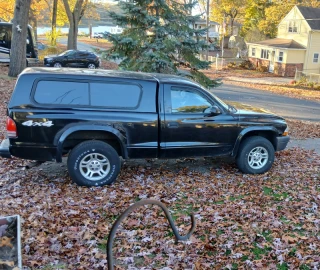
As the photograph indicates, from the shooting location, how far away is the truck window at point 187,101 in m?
6.39

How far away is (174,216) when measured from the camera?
500 centimetres

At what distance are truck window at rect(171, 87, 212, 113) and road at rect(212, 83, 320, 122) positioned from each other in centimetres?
1197

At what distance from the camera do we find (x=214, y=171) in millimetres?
7090

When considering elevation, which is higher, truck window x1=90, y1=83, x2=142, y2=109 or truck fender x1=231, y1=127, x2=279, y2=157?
truck window x1=90, y1=83, x2=142, y2=109

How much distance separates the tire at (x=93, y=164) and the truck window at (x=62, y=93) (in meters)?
0.74

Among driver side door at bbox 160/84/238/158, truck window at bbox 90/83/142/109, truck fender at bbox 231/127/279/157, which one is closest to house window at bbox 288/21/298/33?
truck fender at bbox 231/127/279/157

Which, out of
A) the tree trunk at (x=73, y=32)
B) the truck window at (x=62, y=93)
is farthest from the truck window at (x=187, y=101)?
the tree trunk at (x=73, y=32)

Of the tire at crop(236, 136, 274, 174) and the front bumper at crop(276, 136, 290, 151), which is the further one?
the front bumper at crop(276, 136, 290, 151)

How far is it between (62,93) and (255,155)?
12.3ft

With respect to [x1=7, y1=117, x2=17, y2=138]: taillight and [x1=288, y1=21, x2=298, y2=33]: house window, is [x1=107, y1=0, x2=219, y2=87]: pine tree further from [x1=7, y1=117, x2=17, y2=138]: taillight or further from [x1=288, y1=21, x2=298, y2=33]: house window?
[x1=288, y1=21, x2=298, y2=33]: house window

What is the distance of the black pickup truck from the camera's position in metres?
5.78

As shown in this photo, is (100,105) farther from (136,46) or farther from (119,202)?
(136,46)

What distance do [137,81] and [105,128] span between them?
→ 3.33 feet

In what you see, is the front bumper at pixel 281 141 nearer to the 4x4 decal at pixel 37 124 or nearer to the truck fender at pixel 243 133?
the truck fender at pixel 243 133
